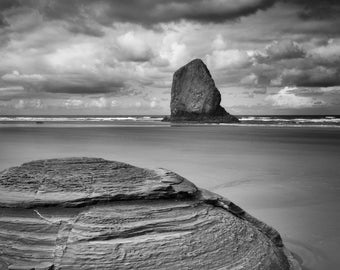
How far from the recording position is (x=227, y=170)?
26.8 ft

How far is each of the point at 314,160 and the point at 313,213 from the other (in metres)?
5.81

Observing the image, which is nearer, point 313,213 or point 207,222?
point 207,222

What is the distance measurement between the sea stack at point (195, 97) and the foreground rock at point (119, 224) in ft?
160

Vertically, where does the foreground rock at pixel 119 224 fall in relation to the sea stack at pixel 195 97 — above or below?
below

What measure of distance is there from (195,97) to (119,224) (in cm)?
5832

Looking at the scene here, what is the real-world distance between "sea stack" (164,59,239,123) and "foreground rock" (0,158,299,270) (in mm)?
48716

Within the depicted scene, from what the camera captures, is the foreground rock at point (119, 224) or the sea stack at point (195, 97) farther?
the sea stack at point (195, 97)

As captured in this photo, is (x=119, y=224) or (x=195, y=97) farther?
(x=195, y=97)

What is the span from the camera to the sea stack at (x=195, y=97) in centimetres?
5641

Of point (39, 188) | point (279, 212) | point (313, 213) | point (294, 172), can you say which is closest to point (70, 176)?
point (39, 188)

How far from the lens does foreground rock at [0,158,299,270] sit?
2428 millimetres

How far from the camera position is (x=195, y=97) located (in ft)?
197

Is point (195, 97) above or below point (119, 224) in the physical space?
above

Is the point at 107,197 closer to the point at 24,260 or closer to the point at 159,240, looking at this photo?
the point at 159,240
